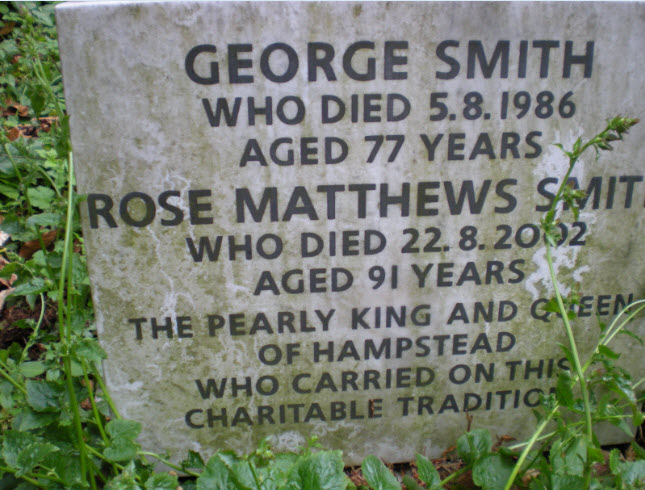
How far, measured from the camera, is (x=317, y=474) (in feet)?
3.80

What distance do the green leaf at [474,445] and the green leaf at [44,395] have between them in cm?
123

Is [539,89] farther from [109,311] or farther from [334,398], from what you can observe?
[109,311]

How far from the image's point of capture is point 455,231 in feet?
5.56

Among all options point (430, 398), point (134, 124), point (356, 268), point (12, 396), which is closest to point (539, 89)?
point (356, 268)

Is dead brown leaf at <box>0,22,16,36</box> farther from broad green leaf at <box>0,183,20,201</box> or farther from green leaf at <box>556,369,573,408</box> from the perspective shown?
green leaf at <box>556,369,573,408</box>

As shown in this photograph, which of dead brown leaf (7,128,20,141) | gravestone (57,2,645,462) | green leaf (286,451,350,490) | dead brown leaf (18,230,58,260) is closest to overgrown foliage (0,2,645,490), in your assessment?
green leaf (286,451,350,490)

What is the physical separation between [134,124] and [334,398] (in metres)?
1.16

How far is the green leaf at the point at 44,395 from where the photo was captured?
134 centimetres

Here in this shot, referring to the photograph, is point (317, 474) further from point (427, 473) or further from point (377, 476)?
point (427, 473)

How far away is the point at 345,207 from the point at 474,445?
2.88 ft

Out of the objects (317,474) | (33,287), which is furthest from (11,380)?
(317,474)

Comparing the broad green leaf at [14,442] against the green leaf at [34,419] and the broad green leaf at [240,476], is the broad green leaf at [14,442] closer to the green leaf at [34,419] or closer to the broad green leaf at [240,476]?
the green leaf at [34,419]

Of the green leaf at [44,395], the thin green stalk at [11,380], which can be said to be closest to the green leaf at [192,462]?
the green leaf at [44,395]

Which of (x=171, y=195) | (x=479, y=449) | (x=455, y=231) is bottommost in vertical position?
(x=479, y=449)
